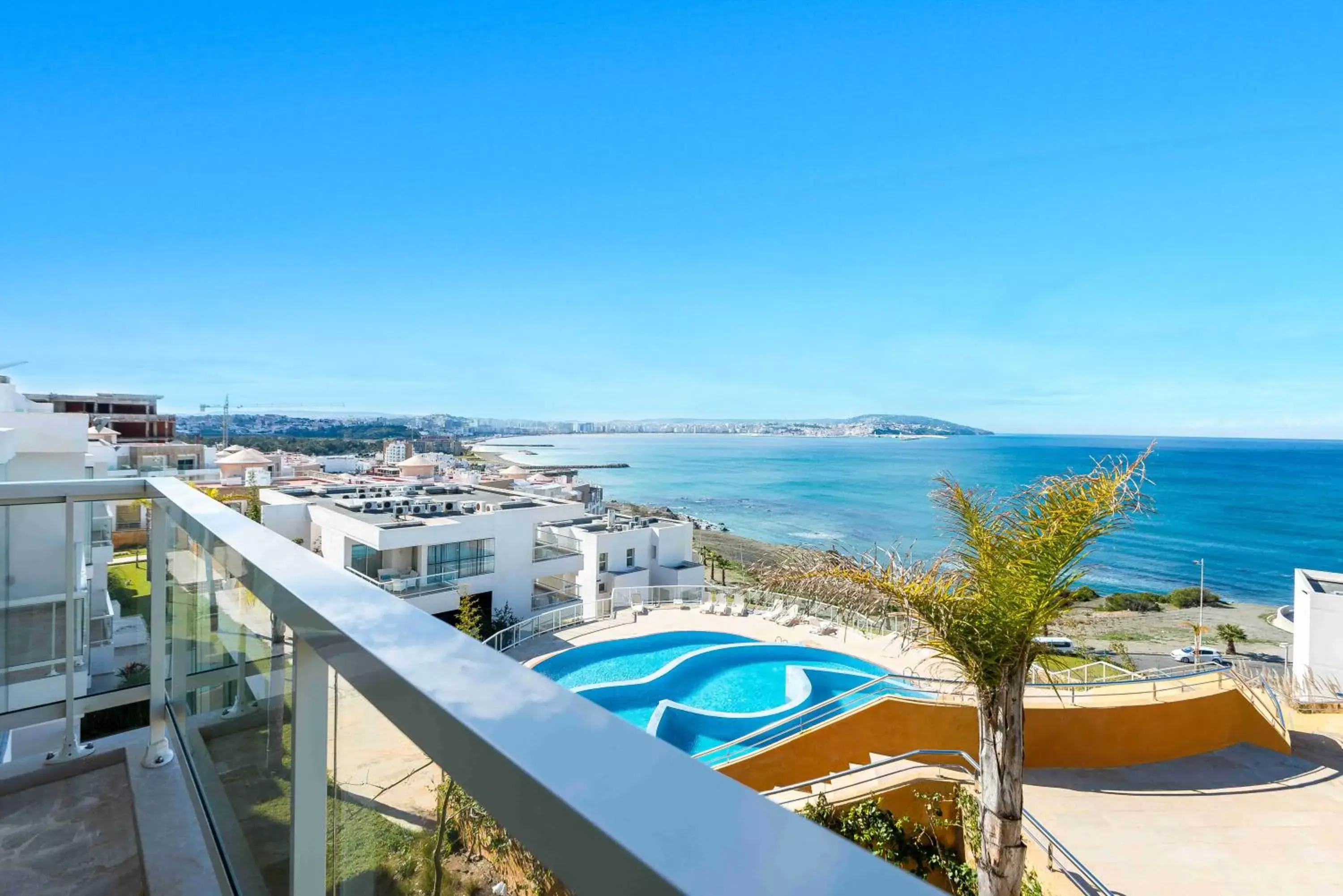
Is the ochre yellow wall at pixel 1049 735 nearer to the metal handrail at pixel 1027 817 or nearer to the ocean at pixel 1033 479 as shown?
the metal handrail at pixel 1027 817

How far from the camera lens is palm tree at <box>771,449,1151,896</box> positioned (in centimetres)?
520

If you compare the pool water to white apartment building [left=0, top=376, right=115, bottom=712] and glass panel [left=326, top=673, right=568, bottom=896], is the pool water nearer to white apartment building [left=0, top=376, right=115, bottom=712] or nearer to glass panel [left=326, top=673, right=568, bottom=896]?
white apartment building [left=0, top=376, right=115, bottom=712]

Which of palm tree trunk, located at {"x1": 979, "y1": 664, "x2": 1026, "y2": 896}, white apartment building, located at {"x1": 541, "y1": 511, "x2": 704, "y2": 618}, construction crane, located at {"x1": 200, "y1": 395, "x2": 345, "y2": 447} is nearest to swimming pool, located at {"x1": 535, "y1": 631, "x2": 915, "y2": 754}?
palm tree trunk, located at {"x1": 979, "y1": 664, "x2": 1026, "y2": 896}

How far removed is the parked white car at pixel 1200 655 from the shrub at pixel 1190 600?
39.5ft

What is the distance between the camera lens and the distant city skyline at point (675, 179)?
16188 millimetres

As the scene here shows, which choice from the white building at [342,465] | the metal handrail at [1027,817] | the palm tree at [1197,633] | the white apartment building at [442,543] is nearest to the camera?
the metal handrail at [1027,817]

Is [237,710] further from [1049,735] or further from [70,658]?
[1049,735]

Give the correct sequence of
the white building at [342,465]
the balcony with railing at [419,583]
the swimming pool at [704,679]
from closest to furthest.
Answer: the swimming pool at [704,679]
the balcony with railing at [419,583]
the white building at [342,465]

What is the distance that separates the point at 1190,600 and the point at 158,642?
4435cm

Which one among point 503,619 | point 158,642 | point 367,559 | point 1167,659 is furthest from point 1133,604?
point 158,642

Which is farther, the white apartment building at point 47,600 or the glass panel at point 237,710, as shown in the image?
the white apartment building at point 47,600

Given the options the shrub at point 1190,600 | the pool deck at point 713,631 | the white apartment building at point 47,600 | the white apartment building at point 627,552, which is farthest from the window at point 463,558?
the shrub at point 1190,600

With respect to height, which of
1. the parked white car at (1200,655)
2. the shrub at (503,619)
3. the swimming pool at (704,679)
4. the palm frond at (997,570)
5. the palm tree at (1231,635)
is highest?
the palm frond at (997,570)

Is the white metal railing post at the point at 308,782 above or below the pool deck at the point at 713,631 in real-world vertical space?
above
